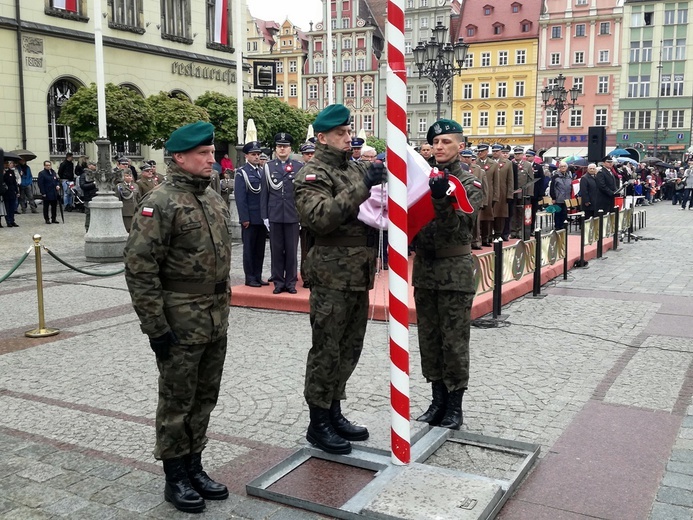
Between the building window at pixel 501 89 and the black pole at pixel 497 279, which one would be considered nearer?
the black pole at pixel 497 279

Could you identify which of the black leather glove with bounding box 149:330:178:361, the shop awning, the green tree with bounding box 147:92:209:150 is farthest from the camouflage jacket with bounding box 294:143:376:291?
the shop awning

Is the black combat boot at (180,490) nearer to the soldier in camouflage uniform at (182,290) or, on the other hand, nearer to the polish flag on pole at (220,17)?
the soldier in camouflage uniform at (182,290)

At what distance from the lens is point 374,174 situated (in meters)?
4.00

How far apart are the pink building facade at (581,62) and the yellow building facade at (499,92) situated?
1.10 meters

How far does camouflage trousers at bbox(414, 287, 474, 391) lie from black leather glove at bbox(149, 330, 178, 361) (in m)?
1.92

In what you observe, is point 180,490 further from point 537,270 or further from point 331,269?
point 537,270

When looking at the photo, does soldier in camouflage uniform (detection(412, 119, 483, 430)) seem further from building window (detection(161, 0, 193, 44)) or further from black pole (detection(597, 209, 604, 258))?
building window (detection(161, 0, 193, 44))

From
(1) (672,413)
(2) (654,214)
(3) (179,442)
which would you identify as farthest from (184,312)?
(2) (654,214)

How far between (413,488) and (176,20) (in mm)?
32653

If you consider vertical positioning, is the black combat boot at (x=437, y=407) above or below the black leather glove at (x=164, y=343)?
below

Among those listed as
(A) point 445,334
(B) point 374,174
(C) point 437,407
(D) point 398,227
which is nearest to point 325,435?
(C) point 437,407

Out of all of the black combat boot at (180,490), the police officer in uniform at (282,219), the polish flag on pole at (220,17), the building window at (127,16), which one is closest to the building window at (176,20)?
the building window at (127,16)

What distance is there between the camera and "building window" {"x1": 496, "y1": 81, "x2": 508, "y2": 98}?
71.6 m

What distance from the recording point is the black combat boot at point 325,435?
14.5ft
